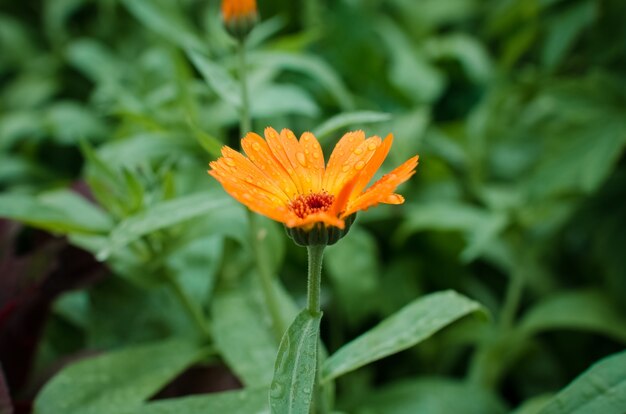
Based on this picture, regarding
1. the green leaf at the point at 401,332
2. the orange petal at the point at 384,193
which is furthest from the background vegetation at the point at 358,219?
Result: the orange petal at the point at 384,193

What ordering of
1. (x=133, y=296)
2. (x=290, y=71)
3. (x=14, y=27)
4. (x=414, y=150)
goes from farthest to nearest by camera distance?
(x=14, y=27) < (x=290, y=71) < (x=414, y=150) < (x=133, y=296)

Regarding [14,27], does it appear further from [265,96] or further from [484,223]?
[484,223]

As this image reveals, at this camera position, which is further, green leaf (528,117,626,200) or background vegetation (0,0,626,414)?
green leaf (528,117,626,200)

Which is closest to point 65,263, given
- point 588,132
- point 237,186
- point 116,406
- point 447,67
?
point 116,406

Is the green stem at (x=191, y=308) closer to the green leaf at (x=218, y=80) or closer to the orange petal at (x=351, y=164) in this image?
the green leaf at (x=218, y=80)

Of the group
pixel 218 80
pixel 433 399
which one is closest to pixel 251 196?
pixel 218 80

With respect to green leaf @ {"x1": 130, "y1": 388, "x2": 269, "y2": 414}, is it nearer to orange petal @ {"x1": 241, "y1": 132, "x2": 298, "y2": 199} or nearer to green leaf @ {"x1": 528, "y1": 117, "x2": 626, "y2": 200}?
orange petal @ {"x1": 241, "y1": 132, "x2": 298, "y2": 199}

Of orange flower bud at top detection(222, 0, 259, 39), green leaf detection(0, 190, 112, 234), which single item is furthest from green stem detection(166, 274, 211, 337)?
orange flower bud at top detection(222, 0, 259, 39)
